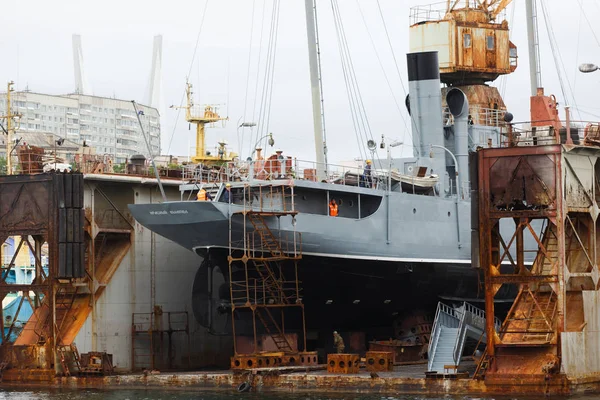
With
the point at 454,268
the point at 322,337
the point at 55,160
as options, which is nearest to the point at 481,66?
the point at 454,268

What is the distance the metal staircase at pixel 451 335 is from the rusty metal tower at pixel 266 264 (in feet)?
13.8

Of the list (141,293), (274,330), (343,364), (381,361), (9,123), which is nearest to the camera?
(343,364)

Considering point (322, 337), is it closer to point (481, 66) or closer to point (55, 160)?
point (55, 160)

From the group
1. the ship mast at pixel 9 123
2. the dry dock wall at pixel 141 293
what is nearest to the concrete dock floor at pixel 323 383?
the dry dock wall at pixel 141 293

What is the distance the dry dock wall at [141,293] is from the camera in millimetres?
42969

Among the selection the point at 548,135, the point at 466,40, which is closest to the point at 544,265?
the point at 548,135

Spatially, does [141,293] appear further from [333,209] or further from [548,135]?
[548,135]

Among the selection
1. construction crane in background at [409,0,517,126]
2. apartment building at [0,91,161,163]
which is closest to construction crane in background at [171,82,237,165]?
construction crane in background at [409,0,517,126]

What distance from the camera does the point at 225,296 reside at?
135 ft

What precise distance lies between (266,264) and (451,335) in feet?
20.9

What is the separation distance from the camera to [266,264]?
39.7 m

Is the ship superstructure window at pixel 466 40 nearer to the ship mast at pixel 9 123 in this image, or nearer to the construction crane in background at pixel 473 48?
the construction crane in background at pixel 473 48

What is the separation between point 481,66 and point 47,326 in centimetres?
2293

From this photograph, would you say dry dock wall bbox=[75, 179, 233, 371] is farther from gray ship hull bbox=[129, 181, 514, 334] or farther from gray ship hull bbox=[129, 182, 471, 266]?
gray ship hull bbox=[129, 182, 471, 266]
